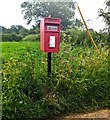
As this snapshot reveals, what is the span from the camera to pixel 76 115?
335cm

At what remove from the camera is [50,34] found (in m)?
3.39

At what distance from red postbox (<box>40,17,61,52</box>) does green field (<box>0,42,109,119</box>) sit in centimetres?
26

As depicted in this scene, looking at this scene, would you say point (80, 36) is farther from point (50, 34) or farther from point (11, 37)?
point (50, 34)

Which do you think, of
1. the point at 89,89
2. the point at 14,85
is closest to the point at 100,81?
the point at 89,89

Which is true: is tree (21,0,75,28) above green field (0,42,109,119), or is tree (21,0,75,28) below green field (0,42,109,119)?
above

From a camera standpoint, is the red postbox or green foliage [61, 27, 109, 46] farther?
green foliage [61, 27, 109, 46]

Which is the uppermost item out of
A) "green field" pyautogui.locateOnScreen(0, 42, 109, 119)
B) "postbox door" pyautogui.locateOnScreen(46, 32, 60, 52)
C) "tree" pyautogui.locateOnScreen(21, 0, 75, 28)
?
"tree" pyautogui.locateOnScreen(21, 0, 75, 28)

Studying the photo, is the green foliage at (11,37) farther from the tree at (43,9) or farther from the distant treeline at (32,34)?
the tree at (43,9)

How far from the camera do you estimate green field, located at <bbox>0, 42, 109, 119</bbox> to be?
10.3ft

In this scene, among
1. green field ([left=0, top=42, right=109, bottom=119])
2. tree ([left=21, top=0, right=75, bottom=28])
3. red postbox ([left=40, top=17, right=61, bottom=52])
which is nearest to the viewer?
green field ([left=0, top=42, right=109, bottom=119])

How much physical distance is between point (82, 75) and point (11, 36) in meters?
1.09

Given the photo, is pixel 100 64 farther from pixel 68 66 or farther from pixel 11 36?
pixel 11 36

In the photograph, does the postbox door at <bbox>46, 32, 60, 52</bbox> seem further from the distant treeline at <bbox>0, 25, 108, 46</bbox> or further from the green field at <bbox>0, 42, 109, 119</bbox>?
the distant treeline at <bbox>0, 25, 108, 46</bbox>

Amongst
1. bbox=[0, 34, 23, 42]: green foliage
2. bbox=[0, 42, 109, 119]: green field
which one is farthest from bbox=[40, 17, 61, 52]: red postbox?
bbox=[0, 34, 23, 42]: green foliage
